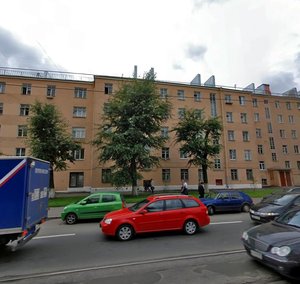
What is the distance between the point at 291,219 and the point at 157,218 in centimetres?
419

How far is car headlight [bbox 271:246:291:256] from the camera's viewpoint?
13.9ft

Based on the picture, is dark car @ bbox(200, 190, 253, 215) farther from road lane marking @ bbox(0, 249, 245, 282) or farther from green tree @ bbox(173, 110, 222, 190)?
green tree @ bbox(173, 110, 222, 190)

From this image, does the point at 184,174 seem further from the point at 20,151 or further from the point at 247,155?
the point at 20,151

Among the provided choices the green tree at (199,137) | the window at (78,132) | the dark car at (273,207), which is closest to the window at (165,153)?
the green tree at (199,137)

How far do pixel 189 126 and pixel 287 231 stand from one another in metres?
20.7

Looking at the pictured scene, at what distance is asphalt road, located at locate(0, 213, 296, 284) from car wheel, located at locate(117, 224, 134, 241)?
0.29 m

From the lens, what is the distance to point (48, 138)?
20.7m

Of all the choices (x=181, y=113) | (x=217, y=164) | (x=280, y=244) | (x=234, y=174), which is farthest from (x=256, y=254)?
(x=234, y=174)

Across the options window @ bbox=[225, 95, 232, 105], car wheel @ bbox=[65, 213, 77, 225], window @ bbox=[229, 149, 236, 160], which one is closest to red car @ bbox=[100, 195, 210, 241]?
car wheel @ bbox=[65, 213, 77, 225]

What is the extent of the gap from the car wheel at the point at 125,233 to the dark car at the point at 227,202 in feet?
22.7

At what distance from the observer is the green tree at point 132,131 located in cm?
2078

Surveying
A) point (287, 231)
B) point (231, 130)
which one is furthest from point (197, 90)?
point (287, 231)

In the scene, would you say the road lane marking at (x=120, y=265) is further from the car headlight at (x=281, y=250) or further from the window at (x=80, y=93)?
the window at (x=80, y=93)

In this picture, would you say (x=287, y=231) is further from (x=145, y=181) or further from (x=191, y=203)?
(x=145, y=181)
